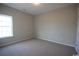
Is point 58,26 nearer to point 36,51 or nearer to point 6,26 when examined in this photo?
point 36,51

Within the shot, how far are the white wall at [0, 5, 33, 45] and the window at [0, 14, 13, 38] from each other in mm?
186

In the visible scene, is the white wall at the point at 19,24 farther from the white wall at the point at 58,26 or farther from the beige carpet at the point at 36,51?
the beige carpet at the point at 36,51

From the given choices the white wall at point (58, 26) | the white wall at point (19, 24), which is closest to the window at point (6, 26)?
the white wall at point (19, 24)

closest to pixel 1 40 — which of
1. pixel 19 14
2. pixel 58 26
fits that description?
pixel 19 14

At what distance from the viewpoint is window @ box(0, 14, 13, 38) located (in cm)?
394

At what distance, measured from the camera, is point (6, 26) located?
418 centimetres

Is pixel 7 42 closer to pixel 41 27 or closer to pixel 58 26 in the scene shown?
pixel 41 27

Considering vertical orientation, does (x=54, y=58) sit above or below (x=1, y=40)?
above

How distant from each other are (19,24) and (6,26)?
2.78 ft

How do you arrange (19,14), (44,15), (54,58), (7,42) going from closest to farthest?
1. (54,58)
2. (7,42)
3. (19,14)
4. (44,15)

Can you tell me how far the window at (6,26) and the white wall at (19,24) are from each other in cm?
19

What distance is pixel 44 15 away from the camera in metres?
5.45

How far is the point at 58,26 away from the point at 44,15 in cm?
140

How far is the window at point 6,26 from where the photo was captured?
3.94 meters
